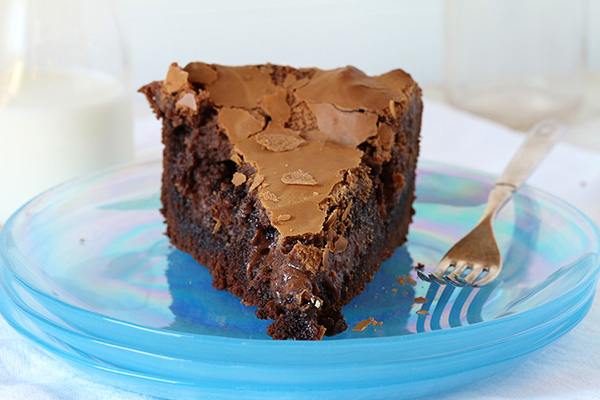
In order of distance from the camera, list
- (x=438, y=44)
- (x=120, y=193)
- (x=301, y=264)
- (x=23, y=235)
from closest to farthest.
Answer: (x=301, y=264) < (x=23, y=235) < (x=120, y=193) < (x=438, y=44)

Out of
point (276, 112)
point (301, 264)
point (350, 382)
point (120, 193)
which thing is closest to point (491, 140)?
point (276, 112)

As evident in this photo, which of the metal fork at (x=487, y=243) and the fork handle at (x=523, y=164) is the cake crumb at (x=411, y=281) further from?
the fork handle at (x=523, y=164)

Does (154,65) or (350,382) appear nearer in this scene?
(350,382)

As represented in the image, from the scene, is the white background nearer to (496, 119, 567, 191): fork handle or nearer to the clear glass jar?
the clear glass jar

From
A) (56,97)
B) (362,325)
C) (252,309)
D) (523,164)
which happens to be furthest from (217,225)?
(523,164)

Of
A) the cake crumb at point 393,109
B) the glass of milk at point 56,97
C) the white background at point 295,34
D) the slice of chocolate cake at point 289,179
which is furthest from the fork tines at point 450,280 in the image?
the white background at point 295,34

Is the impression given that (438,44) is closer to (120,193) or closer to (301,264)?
(120,193)
